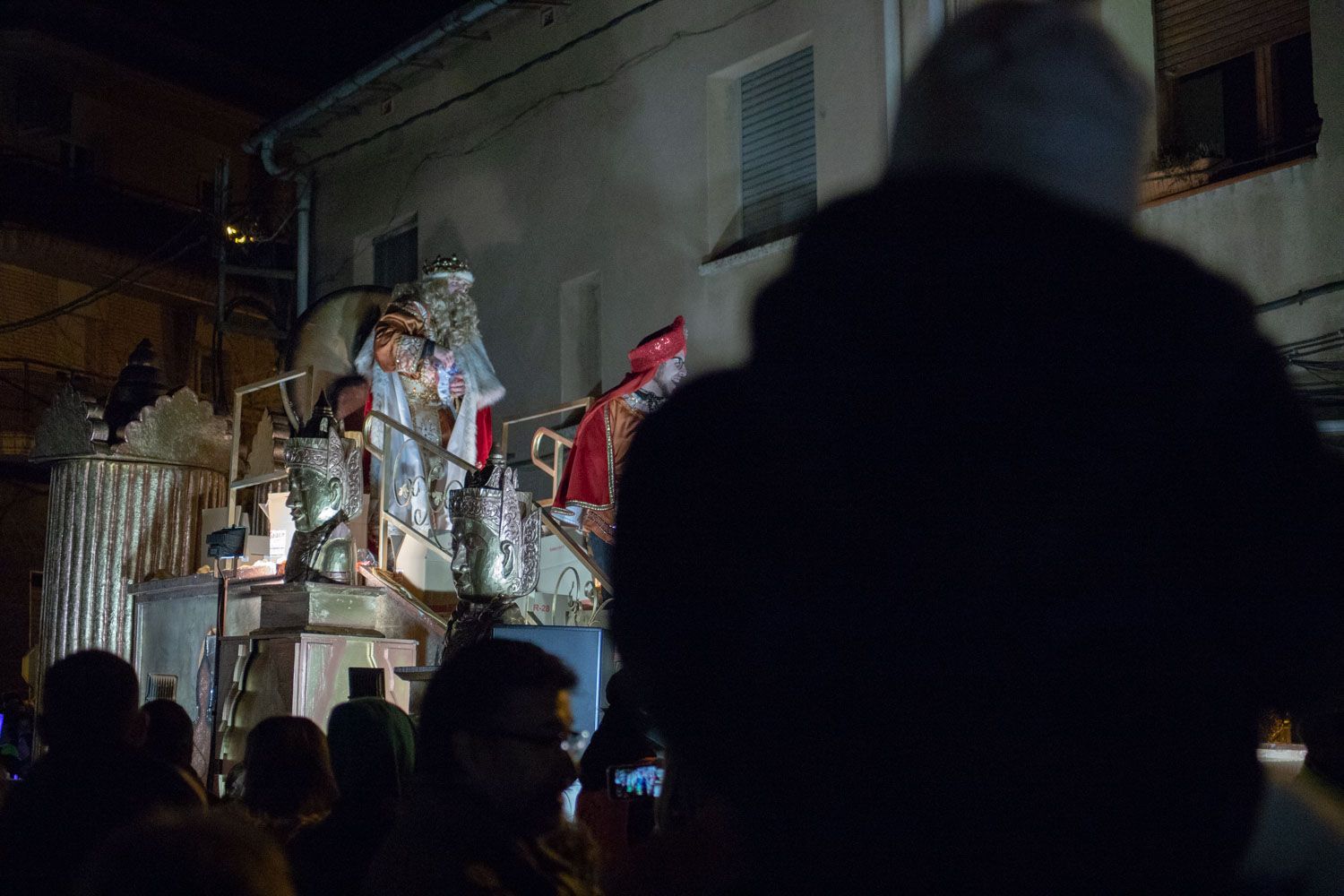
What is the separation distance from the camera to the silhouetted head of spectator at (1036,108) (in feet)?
3.32

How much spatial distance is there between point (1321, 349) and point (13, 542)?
17.9 meters

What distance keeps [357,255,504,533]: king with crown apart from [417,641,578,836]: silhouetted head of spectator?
25.4ft

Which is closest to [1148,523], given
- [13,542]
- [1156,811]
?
[1156,811]

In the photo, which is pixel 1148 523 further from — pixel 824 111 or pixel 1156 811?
pixel 824 111

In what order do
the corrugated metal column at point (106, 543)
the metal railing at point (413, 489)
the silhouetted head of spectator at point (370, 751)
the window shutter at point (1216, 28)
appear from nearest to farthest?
the silhouetted head of spectator at point (370, 751) < the window shutter at point (1216, 28) < the metal railing at point (413, 489) < the corrugated metal column at point (106, 543)

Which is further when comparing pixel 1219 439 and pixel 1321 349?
pixel 1321 349

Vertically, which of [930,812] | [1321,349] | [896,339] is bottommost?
[930,812]

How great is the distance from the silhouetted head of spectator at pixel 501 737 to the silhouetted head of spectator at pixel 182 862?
0.68 m

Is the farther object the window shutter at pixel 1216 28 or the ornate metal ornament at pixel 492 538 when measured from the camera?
the window shutter at pixel 1216 28

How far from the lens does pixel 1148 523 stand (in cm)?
89

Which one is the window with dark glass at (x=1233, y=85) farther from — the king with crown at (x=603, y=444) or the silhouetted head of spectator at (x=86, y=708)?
the silhouetted head of spectator at (x=86, y=708)

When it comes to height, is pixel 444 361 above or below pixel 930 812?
above

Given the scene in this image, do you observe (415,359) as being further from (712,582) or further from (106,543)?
(712,582)

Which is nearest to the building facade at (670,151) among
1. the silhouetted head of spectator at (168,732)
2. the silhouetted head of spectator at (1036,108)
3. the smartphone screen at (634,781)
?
the smartphone screen at (634,781)
